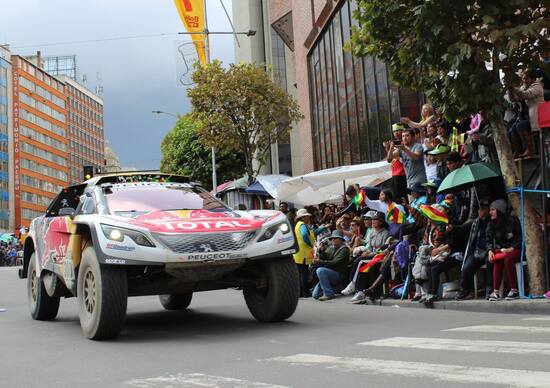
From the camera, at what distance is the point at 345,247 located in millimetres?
14141

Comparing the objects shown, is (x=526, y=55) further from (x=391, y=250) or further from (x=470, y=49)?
(x=391, y=250)

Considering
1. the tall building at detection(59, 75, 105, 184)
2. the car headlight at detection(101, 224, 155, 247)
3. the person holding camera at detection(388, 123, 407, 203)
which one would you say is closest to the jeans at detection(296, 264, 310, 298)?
the person holding camera at detection(388, 123, 407, 203)

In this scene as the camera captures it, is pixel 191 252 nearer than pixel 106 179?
Yes

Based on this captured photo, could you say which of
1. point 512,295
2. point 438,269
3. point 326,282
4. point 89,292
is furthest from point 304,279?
point 89,292

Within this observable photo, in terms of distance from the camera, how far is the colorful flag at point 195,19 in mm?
33625

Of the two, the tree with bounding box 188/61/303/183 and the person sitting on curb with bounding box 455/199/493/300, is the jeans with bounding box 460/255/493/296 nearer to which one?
the person sitting on curb with bounding box 455/199/493/300

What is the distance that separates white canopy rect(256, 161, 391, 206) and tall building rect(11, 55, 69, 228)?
10514 centimetres

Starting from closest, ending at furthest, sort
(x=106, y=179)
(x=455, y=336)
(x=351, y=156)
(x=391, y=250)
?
(x=455, y=336), (x=106, y=179), (x=391, y=250), (x=351, y=156)

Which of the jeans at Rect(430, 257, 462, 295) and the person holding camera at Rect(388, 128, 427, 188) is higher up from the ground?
the person holding camera at Rect(388, 128, 427, 188)

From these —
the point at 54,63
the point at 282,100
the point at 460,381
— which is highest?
the point at 54,63

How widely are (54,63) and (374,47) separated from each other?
552 ft

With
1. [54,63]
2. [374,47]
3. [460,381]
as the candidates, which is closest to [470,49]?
[374,47]

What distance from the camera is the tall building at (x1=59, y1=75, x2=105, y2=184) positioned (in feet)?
484

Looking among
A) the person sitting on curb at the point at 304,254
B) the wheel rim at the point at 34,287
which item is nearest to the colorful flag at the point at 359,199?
the person sitting on curb at the point at 304,254
